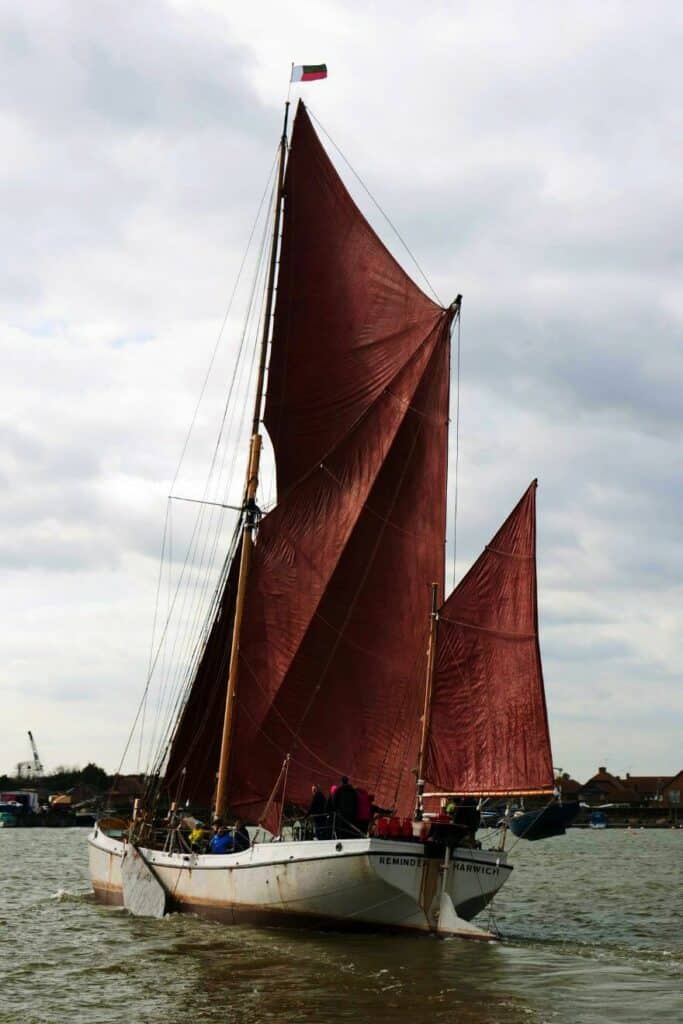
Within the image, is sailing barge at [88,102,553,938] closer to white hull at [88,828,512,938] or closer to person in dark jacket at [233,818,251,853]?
white hull at [88,828,512,938]

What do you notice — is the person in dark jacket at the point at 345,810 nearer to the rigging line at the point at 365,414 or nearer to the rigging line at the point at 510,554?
the rigging line at the point at 510,554

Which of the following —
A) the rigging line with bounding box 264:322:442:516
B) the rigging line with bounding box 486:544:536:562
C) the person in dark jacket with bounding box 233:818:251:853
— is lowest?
the person in dark jacket with bounding box 233:818:251:853

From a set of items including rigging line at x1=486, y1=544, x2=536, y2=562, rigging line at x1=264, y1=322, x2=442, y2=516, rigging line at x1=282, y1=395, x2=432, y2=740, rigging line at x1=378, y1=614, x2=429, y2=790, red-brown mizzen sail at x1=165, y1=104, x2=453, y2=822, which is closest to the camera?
rigging line at x1=486, y1=544, x2=536, y2=562

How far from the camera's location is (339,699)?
122 feet

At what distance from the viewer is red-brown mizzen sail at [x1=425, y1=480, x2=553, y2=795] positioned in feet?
107

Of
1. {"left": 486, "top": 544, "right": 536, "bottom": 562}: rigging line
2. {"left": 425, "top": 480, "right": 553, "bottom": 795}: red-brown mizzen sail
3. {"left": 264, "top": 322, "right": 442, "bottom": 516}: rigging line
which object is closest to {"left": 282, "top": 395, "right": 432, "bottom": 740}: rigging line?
{"left": 264, "top": 322, "right": 442, "bottom": 516}: rigging line

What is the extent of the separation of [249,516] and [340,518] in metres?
2.82

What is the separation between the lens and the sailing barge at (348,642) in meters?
31.8

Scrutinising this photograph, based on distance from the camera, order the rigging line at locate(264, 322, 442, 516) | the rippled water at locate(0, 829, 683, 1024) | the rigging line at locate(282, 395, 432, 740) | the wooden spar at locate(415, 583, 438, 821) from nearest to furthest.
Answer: the rippled water at locate(0, 829, 683, 1024)
the wooden spar at locate(415, 583, 438, 821)
the rigging line at locate(282, 395, 432, 740)
the rigging line at locate(264, 322, 442, 516)

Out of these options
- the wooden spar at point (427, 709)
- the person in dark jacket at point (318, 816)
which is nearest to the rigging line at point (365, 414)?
the wooden spar at point (427, 709)

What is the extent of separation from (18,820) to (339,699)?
12367 centimetres

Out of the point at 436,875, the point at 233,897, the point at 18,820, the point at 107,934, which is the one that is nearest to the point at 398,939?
the point at 436,875

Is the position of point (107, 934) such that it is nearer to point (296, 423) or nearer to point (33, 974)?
point (33, 974)

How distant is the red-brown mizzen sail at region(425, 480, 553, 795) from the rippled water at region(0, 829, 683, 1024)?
13.0 ft
